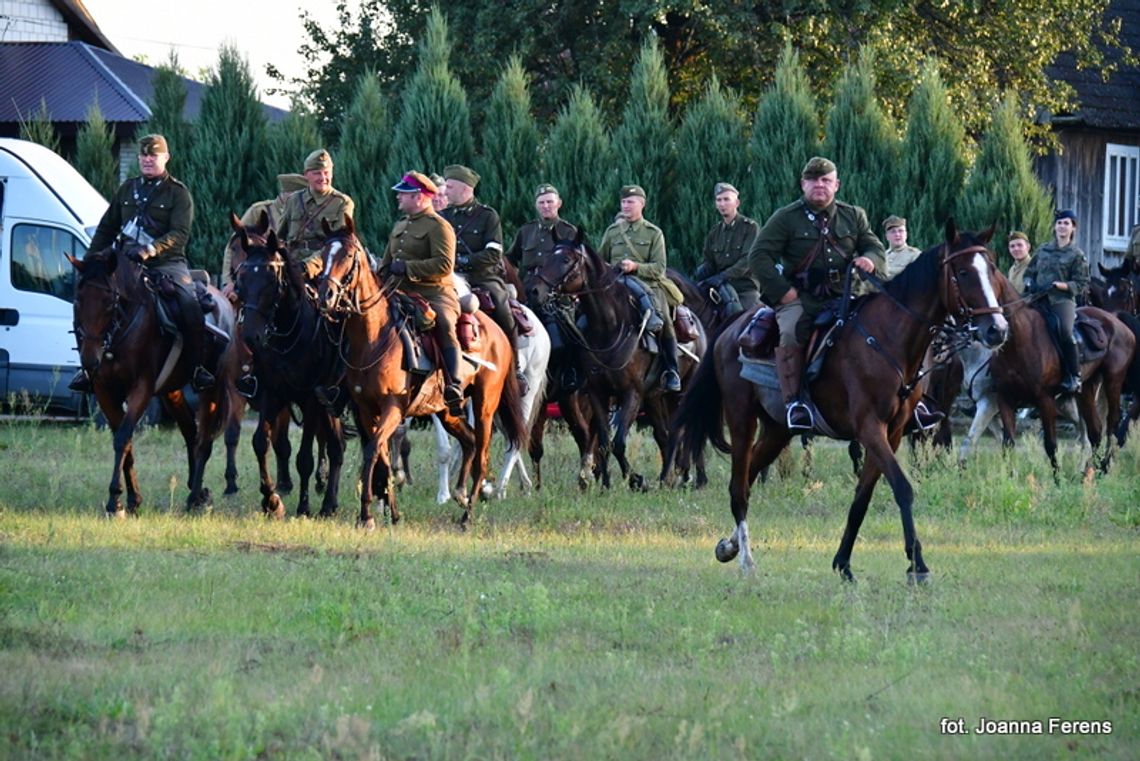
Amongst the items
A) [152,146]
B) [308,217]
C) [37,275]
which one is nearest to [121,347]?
[152,146]

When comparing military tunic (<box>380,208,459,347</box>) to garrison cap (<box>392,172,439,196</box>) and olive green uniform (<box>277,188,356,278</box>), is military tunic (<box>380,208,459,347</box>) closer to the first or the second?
garrison cap (<box>392,172,439,196</box>)

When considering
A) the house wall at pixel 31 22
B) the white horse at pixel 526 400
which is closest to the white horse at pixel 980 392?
the white horse at pixel 526 400

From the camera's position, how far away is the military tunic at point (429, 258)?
1508 cm

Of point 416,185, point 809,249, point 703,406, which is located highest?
point 416,185

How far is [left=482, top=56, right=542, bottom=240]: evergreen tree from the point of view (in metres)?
26.4

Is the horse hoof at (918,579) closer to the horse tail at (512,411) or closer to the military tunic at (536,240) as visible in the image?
the horse tail at (512,411)

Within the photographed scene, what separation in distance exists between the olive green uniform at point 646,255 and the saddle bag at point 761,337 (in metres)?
6.09

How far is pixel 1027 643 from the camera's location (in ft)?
31.2

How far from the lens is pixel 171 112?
28578 millimetres

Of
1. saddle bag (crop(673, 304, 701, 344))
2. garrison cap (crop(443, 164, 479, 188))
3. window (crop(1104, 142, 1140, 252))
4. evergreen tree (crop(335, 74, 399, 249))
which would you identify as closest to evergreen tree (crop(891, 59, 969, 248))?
saddle bag (crop(673, 304, 701, 344))

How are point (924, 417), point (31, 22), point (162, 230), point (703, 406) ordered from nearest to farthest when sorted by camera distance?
point (924, 417)
point (703, 406)
point (162, 230)
point (31, 22)

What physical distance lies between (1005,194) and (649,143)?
501cm

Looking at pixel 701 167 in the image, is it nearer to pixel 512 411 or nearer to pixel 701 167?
pixel 701 167

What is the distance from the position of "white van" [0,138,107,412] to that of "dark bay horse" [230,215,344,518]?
24.6 ft
